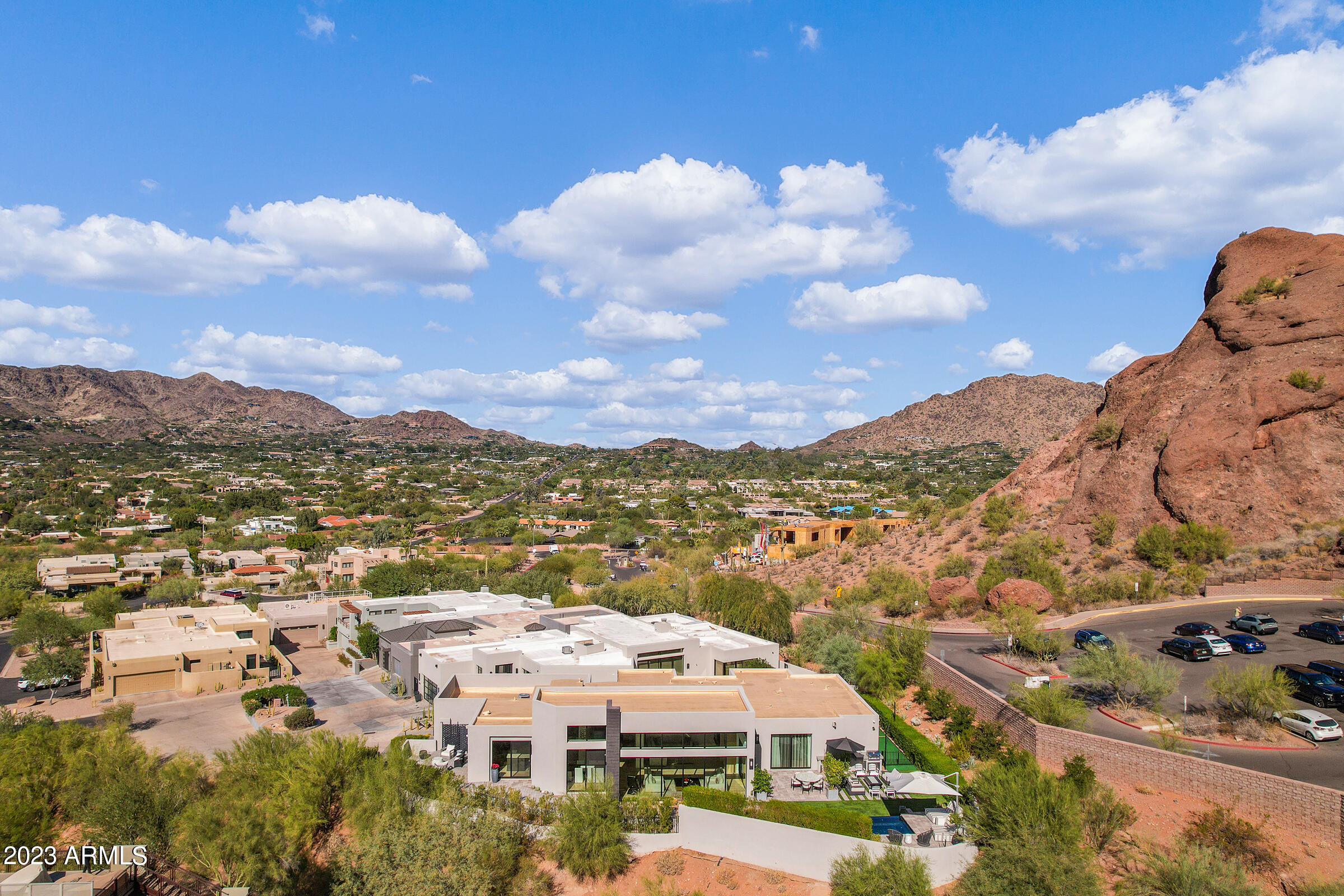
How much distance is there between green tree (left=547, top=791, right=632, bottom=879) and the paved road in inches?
562

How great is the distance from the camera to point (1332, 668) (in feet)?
74.0

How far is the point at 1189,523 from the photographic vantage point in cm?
3700

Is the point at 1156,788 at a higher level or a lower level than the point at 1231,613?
lower

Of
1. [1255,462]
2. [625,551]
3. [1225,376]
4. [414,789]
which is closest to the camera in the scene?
[414,789]

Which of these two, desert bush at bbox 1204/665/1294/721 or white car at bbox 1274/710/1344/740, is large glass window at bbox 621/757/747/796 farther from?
white car at bbox 1274/710/1344/740

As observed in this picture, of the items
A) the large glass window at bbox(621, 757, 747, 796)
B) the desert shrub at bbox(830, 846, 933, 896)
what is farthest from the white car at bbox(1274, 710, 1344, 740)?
the large glass window at bbox(621, 757, 747, 796)

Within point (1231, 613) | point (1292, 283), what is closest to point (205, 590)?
point (1231, 613)

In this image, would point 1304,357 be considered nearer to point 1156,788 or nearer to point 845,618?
point 845,618

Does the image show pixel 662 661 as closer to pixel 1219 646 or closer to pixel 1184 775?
pixel 1184 775

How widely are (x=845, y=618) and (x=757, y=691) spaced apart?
12.6 m

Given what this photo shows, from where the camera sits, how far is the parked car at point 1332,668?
21.9m

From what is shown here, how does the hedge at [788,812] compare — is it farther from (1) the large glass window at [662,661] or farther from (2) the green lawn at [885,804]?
(1) the large glass window at [662,661]

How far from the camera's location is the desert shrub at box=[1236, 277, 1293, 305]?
1582 inches

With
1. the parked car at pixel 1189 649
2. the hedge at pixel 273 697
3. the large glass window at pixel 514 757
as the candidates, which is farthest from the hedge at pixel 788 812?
the hedge at pixel 273 697
